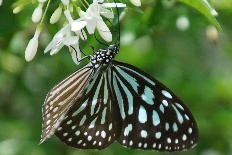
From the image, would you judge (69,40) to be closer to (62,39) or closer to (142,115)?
(62,39)

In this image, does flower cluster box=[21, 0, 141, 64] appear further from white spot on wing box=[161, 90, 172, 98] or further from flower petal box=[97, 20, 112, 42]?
white spot on wing box=[161, 90, 172, 98]

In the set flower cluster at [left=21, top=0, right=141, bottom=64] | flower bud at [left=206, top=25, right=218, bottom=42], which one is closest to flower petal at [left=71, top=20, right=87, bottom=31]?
flower cluster at [left=21, top=0, right=141, bottom=64]

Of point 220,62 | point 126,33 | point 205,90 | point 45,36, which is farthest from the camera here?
point 220,62

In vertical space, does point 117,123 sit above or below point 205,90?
above

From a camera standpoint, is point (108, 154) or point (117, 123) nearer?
point (117, 123)

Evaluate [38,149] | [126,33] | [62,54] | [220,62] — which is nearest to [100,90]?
[126,33]

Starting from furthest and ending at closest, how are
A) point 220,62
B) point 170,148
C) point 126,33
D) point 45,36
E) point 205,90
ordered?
point 220,62 < point 205,90 < point 45,36 < point 126,33 < point 170,148

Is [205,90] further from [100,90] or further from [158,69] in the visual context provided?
[100,90]

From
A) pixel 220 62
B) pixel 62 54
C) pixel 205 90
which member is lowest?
pixel 220 62

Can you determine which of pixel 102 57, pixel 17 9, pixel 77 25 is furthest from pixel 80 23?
pixel 102 57
